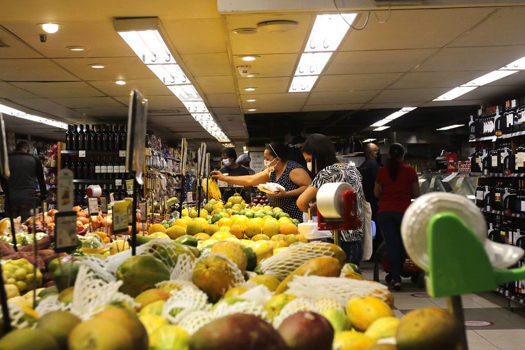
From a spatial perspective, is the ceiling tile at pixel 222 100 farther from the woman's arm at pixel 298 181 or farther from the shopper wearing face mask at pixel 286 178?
the woman's arm at pixel 298 181

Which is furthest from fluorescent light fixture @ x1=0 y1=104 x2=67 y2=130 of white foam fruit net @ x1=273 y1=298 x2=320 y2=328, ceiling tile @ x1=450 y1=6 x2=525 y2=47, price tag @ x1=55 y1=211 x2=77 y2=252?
white foam fruit net @ x1=273 y1=298 x2=320 y2=328

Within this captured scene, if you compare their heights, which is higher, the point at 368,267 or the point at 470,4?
the point at 470,4

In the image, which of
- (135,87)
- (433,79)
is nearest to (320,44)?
(433,79)

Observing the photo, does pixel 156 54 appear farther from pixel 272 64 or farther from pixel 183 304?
pixel 183 304

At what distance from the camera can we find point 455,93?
7910mm

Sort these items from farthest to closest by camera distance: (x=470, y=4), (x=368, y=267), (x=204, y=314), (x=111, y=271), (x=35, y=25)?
(x=368, y=267)
(x=35, y=25)
(x=470, y=4)
(x=111, y=271)
(x=204, y=314)

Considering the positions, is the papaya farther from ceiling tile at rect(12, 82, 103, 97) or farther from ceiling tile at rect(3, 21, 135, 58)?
ceiling tile at rect(12, 82, 103, 97)

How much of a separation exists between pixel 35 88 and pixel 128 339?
704 centimetres

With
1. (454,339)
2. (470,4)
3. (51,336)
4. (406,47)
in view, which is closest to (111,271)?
(51,336)

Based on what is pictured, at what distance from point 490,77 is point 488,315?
3.26m

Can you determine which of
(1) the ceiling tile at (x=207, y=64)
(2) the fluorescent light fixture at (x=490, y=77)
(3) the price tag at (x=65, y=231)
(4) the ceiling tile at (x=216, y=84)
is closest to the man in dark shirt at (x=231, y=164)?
(4) the ceiling tile at (x=216, y=84)

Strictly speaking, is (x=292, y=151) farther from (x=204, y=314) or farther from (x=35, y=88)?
(x=204, y=314)

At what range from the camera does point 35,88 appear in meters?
7.02

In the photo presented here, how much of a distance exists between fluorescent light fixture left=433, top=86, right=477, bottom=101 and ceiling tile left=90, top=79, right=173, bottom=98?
4.32 metres
